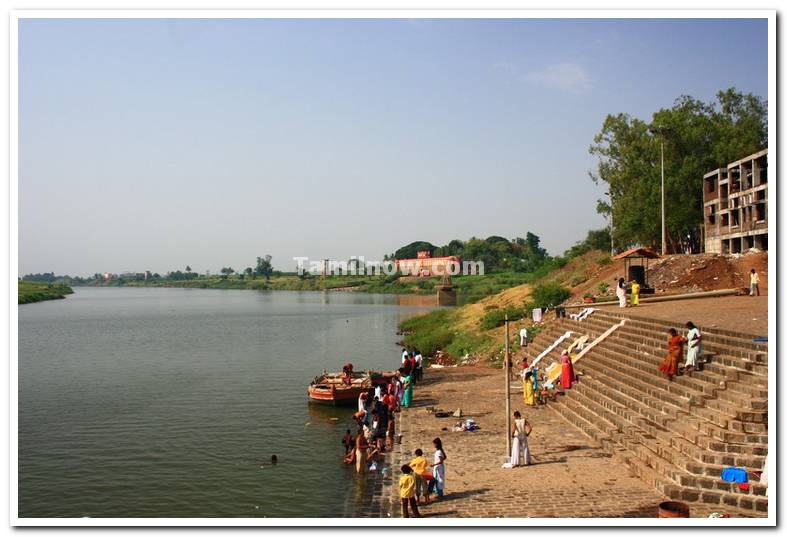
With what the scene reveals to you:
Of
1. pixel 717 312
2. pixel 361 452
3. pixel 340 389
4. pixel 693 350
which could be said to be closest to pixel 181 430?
pixel 340 389

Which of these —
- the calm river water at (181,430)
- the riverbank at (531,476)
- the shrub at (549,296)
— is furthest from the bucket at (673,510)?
the shrub at (549,296)

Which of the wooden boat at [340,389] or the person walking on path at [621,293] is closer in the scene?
the wooden boat at [340,389]

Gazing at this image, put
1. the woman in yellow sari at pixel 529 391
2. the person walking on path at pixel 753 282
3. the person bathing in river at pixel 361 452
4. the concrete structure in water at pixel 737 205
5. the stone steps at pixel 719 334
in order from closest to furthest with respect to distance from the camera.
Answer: the stone steps at pixel 719 334
the person bathing in river at pixel 361 452
the woman in yellow sari at pixel 529 391
the person walking on path at pixel 753 282
the concrete structure in water at pixel 737 205

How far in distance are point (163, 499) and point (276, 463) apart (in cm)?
339

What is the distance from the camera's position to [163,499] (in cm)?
1661

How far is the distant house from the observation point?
166250 millimetres

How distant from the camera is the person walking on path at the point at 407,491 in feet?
41.5

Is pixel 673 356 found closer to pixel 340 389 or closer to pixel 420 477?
pixel 420 477

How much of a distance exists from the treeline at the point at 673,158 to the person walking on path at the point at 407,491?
41.8 metres

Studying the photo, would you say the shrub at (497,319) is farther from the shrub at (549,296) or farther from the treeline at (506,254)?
the treeline at (506,254)

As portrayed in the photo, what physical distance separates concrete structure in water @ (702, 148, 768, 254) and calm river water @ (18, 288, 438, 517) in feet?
78.5

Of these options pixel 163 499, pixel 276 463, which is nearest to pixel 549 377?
pixel 276 463

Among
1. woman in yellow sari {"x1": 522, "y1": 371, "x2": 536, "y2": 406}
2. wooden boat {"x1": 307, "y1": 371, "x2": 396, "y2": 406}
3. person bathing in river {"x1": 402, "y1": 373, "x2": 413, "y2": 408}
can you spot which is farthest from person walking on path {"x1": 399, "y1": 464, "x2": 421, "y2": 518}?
wooden boat {"x1": 307, "y1": 371, "x2": 396, "y2": 406}

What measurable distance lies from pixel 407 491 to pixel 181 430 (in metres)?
13.6
